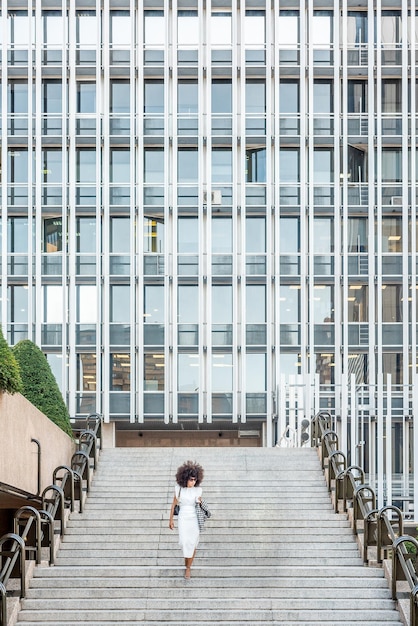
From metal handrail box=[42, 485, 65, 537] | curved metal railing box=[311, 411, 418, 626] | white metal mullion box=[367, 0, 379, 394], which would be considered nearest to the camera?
curved metal railing box=[311, 411, 418, 626]

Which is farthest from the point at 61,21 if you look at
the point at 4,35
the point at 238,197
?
the point at 238,197

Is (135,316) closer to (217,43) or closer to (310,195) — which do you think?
(310,195)

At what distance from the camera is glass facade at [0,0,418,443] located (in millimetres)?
39969

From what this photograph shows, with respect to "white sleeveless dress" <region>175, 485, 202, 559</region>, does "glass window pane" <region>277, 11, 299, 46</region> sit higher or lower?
higher

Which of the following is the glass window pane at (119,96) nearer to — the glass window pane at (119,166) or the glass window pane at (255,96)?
the glass window pane at (119,166)

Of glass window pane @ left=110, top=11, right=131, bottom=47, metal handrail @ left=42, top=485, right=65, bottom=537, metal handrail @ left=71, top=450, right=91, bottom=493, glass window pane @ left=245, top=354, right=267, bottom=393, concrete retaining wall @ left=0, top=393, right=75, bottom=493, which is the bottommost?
metal handrail @ left=42, top=485, right=65, bottom=537

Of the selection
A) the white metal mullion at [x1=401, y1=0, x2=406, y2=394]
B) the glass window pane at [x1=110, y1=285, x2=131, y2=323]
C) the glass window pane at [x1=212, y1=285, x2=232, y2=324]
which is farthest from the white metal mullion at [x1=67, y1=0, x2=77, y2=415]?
the white metal mullion at [x1=401, y1=0, x2=406, y2=394]

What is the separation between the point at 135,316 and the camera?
40.1m

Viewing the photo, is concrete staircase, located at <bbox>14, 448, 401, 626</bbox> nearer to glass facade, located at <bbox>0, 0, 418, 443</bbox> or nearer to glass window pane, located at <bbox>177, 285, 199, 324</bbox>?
glass facade, located at <bbox>0, 0, 418, 443</bbox>

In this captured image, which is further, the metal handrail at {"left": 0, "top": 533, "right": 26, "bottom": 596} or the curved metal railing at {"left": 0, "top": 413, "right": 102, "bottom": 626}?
the curved metal railing at {"left": 0, "top": 413, "right": 102, "bottom": 626}

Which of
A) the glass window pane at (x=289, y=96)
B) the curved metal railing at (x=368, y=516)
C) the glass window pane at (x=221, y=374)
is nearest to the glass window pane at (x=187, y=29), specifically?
the glass window pane at (x=289, y=96)

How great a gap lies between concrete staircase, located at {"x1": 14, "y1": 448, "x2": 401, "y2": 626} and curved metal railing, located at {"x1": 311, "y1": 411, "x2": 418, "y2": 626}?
0.30 m

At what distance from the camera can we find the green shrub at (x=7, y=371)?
46.1ft

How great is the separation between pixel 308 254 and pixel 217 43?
8.86 metres
